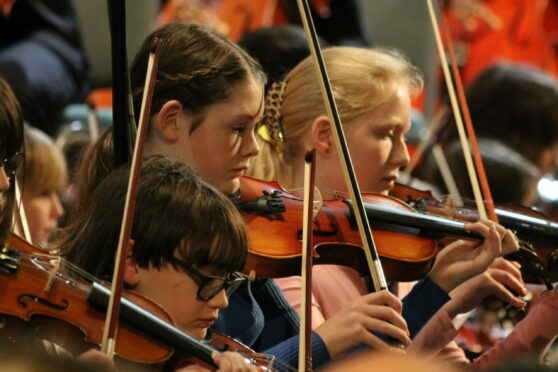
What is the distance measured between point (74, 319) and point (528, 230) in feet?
3.17

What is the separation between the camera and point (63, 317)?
4.58 ft

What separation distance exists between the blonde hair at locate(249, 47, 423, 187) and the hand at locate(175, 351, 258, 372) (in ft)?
2.70

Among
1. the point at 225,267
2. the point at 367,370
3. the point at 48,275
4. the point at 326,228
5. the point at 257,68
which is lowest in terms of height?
the point at 367,370

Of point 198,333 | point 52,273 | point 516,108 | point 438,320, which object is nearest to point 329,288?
point 438,320

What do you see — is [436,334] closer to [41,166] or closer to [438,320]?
[438,320]

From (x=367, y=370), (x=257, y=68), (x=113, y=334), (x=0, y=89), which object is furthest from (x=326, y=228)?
(x=367, y=370)

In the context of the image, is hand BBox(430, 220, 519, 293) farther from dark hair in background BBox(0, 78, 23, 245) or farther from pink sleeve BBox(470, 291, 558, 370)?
dark hair in background BBox(0, 78, 23, 245)

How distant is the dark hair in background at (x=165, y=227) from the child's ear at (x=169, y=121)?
0.78ft

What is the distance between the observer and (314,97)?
2.28 m

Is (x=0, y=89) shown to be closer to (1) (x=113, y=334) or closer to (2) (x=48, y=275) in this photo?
(2) (x=48, y=275)

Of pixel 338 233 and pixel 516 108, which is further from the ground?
pixel 516 108

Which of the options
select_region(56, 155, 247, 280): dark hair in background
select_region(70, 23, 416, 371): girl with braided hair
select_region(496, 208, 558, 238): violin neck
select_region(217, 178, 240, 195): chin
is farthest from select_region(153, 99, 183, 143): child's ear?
select_region(496, 208, 558, 238): violin neck

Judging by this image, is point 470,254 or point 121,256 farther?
point 470,254

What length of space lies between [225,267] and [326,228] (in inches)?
13.9
